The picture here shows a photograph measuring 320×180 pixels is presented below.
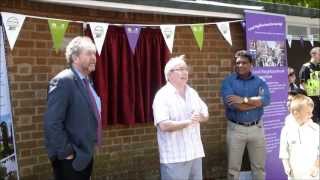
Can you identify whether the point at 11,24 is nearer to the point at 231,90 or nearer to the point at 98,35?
the point at 98,35


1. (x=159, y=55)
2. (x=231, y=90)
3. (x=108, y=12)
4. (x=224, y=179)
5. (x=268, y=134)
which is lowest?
(x=224, y=179)

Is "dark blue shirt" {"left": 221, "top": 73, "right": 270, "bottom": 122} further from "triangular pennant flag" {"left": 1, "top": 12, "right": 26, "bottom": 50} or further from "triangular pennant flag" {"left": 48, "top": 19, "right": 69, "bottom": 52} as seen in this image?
"triangular pennant flag" {"left": 1, "top": 12, "right": 26, "bottom": 50}

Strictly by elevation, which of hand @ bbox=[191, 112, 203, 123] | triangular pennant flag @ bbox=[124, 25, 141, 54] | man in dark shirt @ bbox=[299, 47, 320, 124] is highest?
triangular pennant flag @ bbox=[124, 25, 141, 54]

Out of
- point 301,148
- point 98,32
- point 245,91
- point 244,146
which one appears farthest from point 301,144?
point 98,32

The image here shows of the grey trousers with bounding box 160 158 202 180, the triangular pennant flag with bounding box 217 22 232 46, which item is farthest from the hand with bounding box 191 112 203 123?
the triangular pennant flag with bounding box 217 22 232 46

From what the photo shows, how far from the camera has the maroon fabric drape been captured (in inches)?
269

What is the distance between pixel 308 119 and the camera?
583cm

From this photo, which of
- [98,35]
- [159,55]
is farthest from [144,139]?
[98,35]

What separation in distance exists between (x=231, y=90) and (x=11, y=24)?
114 inches

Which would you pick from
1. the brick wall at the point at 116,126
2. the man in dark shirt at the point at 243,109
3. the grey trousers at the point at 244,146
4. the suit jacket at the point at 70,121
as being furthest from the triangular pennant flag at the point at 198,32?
the suit jacket at the point at 70,121

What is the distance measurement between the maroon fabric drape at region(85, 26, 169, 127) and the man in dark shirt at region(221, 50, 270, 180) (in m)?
0.91

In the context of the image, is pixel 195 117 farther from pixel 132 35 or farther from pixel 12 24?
pixel 12 24

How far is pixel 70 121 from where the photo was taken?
4.95 meters

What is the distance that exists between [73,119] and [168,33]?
261 centimetres
